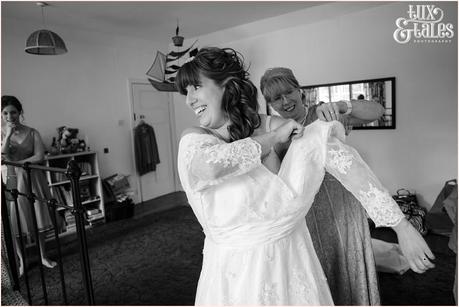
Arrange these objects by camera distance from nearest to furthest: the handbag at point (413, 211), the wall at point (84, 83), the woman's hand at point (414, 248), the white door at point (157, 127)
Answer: the woman's hand at point (414, 248) < the handbag at point (413, 211) < the wall at point (84, 83) < the white door at point (157, 127)

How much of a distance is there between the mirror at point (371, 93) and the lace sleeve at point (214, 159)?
3.72m

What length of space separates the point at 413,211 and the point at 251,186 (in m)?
3.67

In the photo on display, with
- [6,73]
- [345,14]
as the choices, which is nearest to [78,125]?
[6,73]

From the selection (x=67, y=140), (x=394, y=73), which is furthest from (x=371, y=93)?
(x=67, y=140)

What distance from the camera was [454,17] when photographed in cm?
384

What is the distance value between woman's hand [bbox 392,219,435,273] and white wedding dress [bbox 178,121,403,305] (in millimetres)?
110

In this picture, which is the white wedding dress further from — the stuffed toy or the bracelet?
the stuffed toy

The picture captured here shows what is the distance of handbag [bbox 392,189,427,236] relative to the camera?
12.6ft

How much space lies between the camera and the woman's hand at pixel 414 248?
2.73ft

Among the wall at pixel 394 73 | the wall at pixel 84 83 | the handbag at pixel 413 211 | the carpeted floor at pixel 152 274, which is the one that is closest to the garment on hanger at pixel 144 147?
the wall at pixel 84 83

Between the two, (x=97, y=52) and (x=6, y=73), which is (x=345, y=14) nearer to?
(x=97, y=52)

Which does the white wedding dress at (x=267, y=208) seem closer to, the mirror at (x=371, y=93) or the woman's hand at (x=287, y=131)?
the woman's hand at (x=287, y=131)

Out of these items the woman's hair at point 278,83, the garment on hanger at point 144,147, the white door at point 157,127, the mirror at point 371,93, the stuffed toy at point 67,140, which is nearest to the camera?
the woman's hair at point 278,83

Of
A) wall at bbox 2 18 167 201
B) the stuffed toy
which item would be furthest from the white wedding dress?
wall at bbox 2 18 167 201
